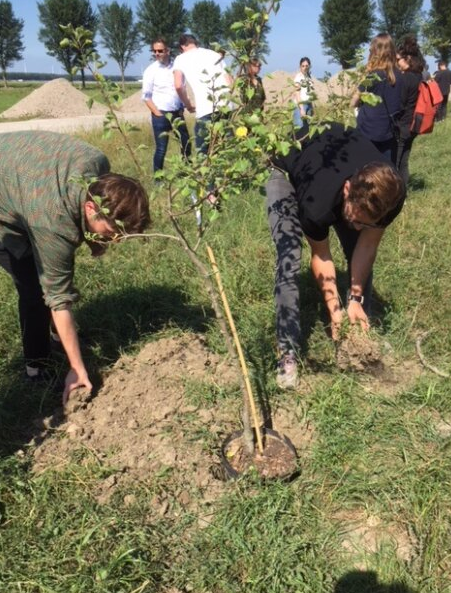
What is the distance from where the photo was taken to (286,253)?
2648mm

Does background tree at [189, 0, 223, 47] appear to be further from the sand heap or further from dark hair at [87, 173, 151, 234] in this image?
dark hair at [87, 173, 151, 234]

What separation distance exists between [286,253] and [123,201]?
0.94m

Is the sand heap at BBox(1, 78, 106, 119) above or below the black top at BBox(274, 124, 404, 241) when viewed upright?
below

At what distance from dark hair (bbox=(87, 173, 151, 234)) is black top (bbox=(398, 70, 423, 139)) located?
3914 millimetres

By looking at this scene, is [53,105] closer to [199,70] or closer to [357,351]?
[199,70]

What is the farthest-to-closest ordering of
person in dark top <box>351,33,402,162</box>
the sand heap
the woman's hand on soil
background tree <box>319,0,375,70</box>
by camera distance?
1. background tree <box>319,0,375,70</box>
2. the sand heap
3. person in dark top <box>351,33,402,162</box>
4. the woman's hand on soil

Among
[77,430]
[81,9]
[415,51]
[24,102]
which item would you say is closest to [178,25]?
[81,9]

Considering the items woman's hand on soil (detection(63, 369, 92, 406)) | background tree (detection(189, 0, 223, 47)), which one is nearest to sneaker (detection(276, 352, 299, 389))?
woman's hand on soil (detection(63, 369, 92, 406))

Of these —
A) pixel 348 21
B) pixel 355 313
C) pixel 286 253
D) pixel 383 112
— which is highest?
pixel 348 21

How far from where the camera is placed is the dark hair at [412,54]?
505 centimetres

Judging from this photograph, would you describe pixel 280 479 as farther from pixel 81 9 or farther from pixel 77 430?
pixel 81 9

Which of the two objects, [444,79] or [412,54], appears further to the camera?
[444,79]

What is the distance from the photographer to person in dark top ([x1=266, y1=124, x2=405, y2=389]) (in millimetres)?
2223

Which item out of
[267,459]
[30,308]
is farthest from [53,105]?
[267,459]
